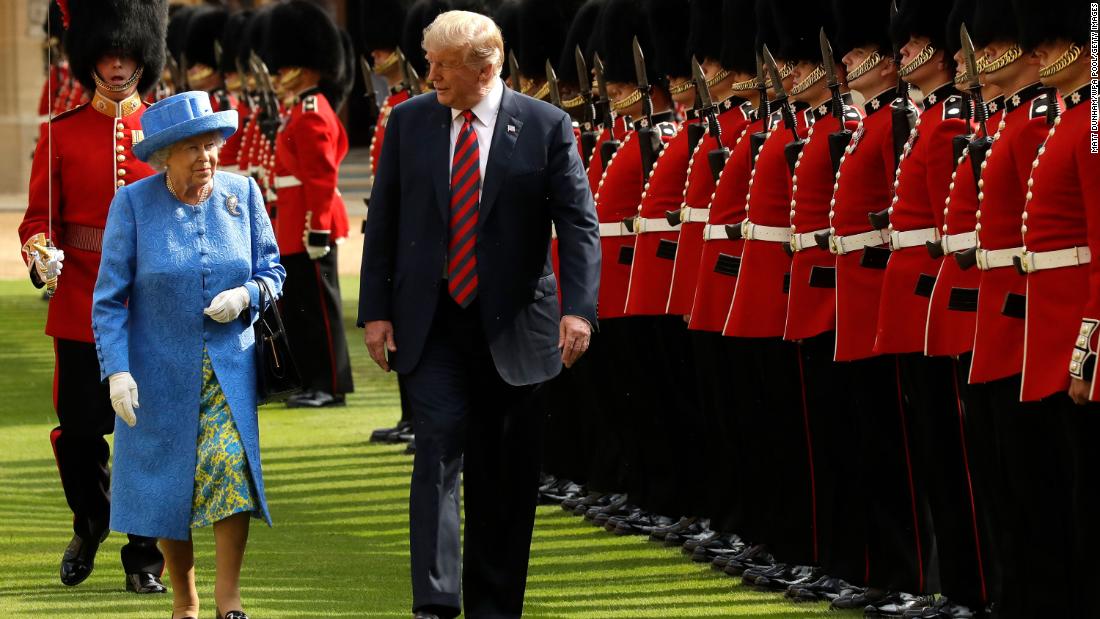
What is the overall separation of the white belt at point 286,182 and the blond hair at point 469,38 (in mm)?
5443

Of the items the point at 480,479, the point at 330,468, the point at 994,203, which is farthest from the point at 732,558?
the point at 330,468

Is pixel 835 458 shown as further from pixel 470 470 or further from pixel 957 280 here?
pixel 470 470

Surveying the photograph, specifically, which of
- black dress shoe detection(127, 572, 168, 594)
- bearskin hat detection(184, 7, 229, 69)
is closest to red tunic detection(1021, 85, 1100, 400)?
black dress shoe detection(127, 572, 168, 594)

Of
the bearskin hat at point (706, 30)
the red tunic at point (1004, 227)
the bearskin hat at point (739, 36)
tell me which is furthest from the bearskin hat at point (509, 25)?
the red tunic at point (1004, 227)

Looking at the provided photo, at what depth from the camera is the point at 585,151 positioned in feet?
26.4

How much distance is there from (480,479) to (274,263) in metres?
0.78

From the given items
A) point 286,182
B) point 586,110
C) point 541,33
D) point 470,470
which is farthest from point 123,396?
point 286,182

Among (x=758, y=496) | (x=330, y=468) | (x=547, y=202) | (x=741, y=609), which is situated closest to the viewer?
(x=547, y=202)

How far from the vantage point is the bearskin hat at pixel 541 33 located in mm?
8930

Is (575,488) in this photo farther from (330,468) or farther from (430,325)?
(430,325)

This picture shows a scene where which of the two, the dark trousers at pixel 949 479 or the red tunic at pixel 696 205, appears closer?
the dark trousers at pixel 949 479

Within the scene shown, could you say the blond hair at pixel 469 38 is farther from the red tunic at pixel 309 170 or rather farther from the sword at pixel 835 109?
the red tunic at pixel 309 170

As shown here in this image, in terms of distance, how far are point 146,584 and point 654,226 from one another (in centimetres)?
197

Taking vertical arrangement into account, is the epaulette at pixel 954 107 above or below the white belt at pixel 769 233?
above
